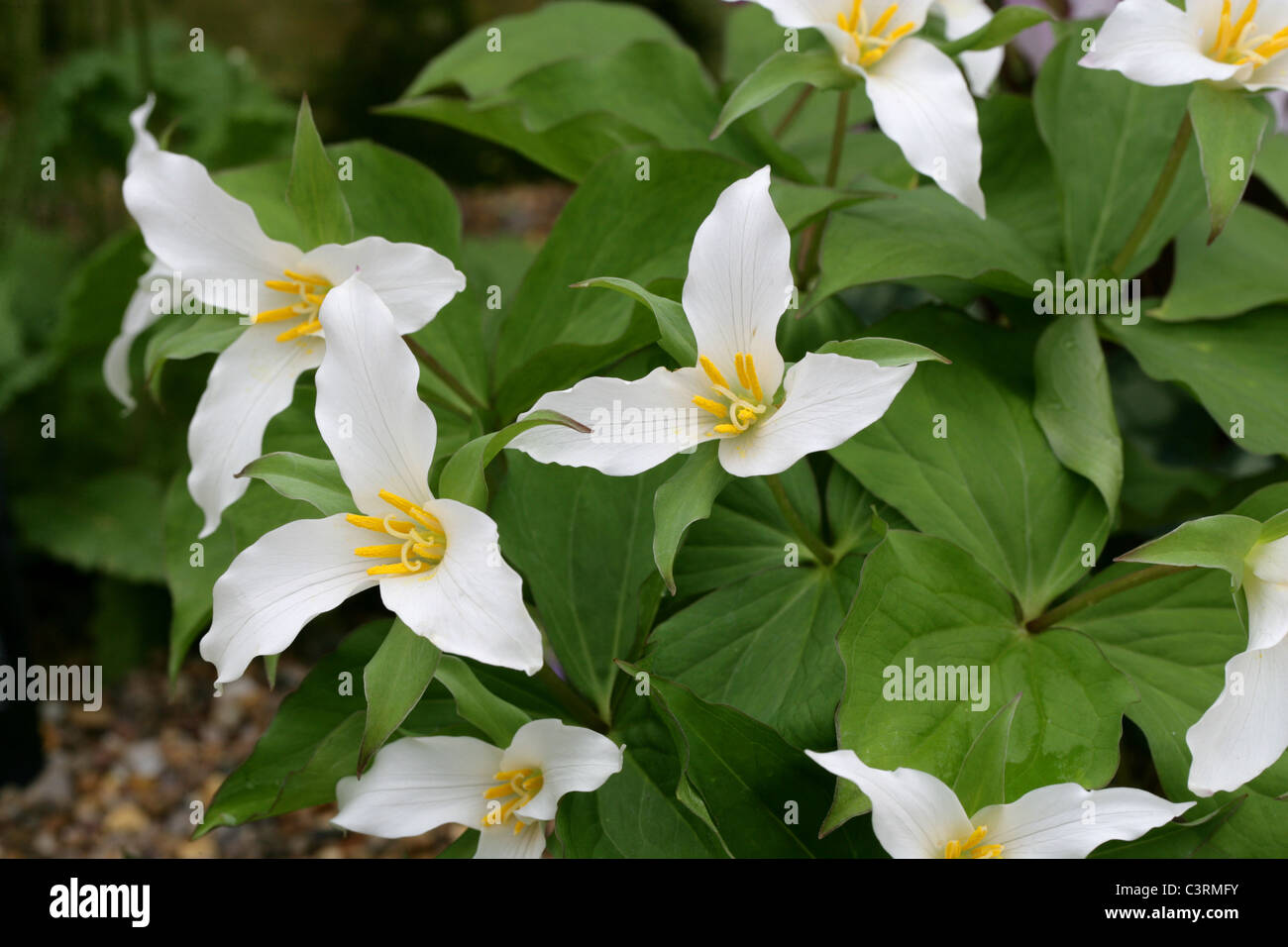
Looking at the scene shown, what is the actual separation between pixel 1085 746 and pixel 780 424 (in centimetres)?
25

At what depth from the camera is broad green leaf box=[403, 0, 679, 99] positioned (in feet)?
3.45

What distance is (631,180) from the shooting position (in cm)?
78

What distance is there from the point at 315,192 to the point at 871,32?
36 centimetres

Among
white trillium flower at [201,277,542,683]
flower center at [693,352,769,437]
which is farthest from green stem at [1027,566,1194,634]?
white trillium flower at [201,277,542,683]

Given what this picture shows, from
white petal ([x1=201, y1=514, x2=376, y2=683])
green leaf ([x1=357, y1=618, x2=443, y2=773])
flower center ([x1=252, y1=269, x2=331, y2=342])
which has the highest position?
flower center ([x1=252, y1=269, x2=331, y2=342])

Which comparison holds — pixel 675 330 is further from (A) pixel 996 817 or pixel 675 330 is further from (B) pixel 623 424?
(A) pixel 996 817

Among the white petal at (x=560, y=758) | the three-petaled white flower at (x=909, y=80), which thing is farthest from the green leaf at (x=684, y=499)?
the three-petaled white flower at (x=909, y=80)

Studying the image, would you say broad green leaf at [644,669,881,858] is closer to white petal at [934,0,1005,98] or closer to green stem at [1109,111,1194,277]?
green stem at [1109,111,1194,277]

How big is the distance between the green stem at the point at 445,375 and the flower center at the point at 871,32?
1.10 ft

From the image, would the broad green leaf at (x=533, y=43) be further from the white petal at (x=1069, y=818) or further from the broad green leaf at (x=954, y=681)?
the white petal at (x=1069, y=818)

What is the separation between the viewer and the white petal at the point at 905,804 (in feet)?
1.77

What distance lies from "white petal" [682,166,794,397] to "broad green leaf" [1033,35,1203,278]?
1.13 ft
